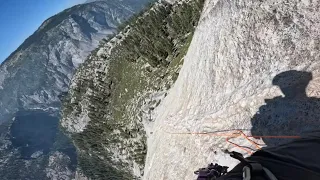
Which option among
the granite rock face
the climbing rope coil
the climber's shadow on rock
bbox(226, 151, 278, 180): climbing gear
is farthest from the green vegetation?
bbox(226, 151, 278, 180): climbing gear

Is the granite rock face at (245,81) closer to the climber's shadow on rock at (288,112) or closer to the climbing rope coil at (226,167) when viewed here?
the climber's shadow on rock at (288,112)

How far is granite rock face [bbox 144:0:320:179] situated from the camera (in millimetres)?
10734

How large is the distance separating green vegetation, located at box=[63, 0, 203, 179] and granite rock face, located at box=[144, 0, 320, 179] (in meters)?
12.8

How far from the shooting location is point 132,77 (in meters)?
52.7

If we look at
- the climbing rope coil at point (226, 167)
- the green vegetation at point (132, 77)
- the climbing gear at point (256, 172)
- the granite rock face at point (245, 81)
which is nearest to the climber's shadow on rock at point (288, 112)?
the granite rock face at point (245, 81)

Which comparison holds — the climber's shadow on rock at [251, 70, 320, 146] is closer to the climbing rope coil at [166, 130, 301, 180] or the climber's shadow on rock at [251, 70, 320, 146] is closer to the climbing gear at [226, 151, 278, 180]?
the climbing rope coil at [166, 130, 301, 180]

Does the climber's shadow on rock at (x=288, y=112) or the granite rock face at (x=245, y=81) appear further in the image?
the granite rock face at (x=245, y=81)

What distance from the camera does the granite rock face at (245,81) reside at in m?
10.7

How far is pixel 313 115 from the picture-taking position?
31.5 feet

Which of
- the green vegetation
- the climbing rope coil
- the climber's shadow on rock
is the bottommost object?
the climbing rope coil

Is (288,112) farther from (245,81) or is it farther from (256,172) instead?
(256,172)

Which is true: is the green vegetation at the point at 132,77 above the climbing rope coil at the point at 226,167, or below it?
above

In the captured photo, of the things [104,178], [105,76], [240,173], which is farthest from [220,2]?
[104,178]

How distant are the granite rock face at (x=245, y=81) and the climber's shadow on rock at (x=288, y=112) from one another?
30mm
